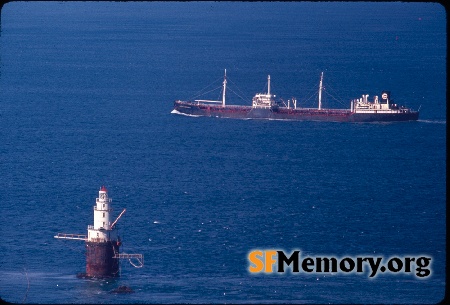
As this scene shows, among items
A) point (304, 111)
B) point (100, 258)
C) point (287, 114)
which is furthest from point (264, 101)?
point (100, 258)

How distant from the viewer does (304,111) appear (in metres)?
112

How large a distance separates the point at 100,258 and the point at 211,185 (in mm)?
24680

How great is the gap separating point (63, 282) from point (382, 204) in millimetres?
25199

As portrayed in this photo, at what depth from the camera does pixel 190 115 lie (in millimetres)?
114188

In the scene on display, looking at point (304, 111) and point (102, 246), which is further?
point (304, 111)

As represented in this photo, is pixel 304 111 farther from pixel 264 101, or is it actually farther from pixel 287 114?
pixel 264 101

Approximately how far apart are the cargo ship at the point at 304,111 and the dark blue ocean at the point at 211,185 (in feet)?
3.62

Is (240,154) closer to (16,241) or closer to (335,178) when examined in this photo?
(335,178)

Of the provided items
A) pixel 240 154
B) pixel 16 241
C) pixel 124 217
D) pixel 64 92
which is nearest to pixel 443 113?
pixel 240 154

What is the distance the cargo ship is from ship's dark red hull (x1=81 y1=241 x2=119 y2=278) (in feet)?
185

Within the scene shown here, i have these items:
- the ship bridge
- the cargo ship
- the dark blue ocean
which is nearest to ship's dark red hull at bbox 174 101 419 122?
the cargo ship

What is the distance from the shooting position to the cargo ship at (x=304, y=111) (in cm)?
11000

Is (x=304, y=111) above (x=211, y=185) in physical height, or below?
above

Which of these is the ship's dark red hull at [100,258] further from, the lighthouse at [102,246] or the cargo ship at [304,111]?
the cargo ship at [304,111]
